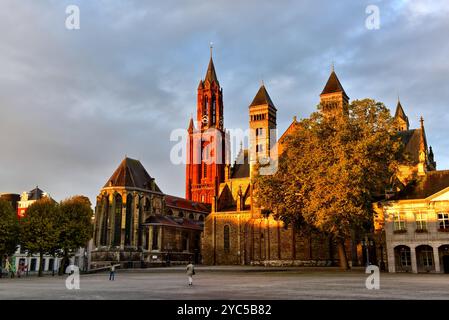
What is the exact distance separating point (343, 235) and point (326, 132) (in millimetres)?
10265

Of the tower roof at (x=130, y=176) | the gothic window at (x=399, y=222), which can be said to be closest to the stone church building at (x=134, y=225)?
the tower roof at (x=130, y=176)

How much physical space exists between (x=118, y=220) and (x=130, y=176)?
787 centimetres

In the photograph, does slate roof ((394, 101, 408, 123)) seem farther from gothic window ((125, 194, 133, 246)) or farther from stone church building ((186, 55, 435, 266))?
gothic window ((125, 194, 133, 246))

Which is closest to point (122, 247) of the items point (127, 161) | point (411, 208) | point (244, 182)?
point (127, 161)

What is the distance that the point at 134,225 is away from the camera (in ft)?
243

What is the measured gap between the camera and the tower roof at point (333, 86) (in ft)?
256

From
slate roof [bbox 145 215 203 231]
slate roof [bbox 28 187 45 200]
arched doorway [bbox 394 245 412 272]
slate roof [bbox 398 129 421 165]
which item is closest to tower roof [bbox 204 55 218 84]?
slate roof [bbox 145 215 203 231]

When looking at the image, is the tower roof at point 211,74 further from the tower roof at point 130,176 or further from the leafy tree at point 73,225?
the leafy tree at point 73,225

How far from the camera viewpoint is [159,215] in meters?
79.4

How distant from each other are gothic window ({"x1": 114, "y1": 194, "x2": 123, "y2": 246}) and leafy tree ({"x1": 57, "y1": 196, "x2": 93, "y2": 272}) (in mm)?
13843

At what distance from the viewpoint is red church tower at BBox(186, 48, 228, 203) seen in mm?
114250

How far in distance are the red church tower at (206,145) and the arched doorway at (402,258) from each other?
6984 centimetres

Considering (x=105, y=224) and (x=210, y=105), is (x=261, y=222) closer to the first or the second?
(x=105, y=224)
